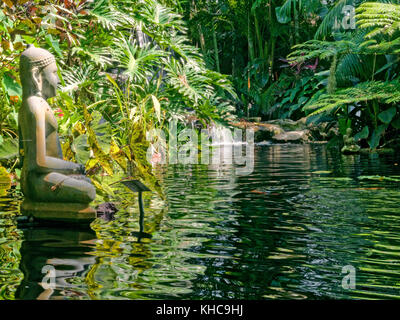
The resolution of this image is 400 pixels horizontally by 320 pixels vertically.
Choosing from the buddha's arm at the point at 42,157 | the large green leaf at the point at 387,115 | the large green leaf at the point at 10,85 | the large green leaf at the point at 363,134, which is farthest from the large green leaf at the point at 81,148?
the large green leaf at the point at 363,134

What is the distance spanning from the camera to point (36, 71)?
4.11 meters

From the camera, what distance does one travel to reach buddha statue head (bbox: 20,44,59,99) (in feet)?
13.4

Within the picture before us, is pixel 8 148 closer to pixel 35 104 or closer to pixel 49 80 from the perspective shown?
pixel 49 80

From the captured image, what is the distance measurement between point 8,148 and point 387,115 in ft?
25.8

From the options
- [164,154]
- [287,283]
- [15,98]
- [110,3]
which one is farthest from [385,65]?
[287,283]

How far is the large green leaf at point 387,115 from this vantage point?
1167 centimetres

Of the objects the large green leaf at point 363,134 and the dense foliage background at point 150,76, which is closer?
the dense foliage background at point 150,76

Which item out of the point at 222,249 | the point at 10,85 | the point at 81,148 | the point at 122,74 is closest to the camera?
the point at 222,249

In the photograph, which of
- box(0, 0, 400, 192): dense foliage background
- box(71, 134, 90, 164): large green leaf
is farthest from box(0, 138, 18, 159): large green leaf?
box(71, 134, 90, 164): large green leaf

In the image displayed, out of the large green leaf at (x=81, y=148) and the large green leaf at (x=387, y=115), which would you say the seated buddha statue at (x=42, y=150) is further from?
the large green leaf at (x=387, y=115)

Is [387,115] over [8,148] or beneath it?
over

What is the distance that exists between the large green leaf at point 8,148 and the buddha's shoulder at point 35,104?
2995 millimetres

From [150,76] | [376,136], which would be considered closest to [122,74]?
[150,76]

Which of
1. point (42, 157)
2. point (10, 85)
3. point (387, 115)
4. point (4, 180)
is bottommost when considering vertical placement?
point (4, 180)
